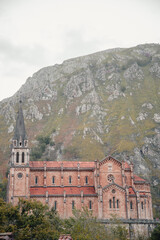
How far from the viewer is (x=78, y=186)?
77.7m

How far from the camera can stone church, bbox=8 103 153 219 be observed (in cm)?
7231

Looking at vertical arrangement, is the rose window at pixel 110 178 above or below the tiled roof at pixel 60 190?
above

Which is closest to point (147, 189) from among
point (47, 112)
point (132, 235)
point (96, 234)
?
point (132, 235)

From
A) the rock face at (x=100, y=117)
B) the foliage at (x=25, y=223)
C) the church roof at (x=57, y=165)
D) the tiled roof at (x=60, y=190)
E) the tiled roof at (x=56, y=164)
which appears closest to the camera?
the foliage at (x=25, y=223)

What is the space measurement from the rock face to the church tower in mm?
57234

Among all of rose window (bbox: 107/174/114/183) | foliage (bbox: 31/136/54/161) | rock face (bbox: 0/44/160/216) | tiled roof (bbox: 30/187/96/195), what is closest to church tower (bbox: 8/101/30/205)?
tiled roof (bbox: 30/187/96/195)

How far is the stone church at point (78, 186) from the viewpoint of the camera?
72.3 metres

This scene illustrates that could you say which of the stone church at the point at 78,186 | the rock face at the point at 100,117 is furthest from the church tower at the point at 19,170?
the rock face at the point at 100,117

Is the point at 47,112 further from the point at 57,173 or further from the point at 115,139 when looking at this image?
the point at 57,173

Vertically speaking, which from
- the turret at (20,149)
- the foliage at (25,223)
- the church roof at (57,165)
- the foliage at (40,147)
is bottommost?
the foliage at (25,223)

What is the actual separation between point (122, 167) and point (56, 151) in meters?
74.5

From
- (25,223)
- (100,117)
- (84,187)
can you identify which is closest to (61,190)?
(84,187)

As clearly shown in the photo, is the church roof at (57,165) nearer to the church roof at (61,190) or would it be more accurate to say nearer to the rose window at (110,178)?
the rose window at (110,178)

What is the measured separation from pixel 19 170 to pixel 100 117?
312ft
